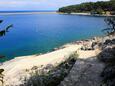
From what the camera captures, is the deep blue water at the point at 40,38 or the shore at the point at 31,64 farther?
the deep blue water at the point at 40,38

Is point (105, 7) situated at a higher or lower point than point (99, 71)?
lower

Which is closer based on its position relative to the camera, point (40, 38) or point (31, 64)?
point (31, 64)

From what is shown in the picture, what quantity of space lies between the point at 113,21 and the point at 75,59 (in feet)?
25.7

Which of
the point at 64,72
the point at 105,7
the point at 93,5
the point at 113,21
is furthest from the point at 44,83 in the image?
the point at 93,5

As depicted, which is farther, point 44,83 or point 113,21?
point 113,21

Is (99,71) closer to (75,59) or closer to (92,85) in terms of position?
(92,85)

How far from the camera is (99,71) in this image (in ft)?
53.8

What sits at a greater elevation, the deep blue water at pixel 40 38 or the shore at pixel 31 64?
the shore at pixel 31 64

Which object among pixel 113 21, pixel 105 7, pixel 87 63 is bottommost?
pixel 105 7

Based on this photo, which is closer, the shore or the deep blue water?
the shore

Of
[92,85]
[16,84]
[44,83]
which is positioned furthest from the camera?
[16,84]

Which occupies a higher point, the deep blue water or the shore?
the shore

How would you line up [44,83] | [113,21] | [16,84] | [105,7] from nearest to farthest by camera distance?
[44,83] < [16,84] < [113,21] < [105,7]

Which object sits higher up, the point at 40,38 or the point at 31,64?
the point at 31,64
